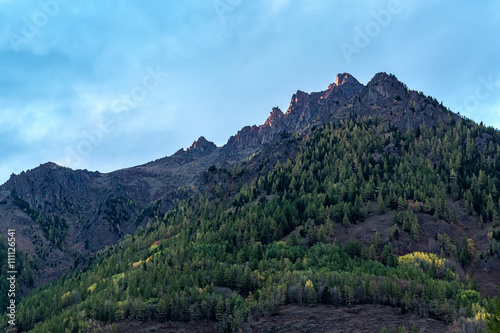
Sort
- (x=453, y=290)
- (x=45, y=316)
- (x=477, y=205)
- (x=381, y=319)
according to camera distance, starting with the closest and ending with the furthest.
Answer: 1. (x=381, y=319)
2. (x=453, y=290)
3. (x=45, y=316)
4. (x=477, y=205)

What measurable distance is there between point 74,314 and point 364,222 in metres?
132

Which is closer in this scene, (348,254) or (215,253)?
(348,254)

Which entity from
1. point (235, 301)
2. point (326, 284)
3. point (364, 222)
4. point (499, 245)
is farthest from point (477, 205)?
point (235, 301)

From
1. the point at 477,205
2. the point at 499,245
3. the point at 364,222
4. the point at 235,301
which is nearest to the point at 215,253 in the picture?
the point at 235,301

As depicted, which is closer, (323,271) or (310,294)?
(310,294)

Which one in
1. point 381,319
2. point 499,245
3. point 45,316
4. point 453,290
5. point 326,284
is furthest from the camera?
point 45,316

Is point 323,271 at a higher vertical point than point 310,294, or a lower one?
higher

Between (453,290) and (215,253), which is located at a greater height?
(215,253)

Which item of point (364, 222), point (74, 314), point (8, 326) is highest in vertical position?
point (364, 222)

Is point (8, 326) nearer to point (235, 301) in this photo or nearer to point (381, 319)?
point (235, 301)

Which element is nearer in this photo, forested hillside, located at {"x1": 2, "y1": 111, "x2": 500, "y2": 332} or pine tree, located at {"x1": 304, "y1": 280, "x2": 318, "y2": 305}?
forested hillside, located at {"x1": 2, "y1": 111, "x2": 500, "y2": 332}

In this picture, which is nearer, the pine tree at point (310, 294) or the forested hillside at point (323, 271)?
the forested hillside at point (323, 271)

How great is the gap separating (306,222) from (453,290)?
85.8 metres

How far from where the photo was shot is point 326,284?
414 feet
